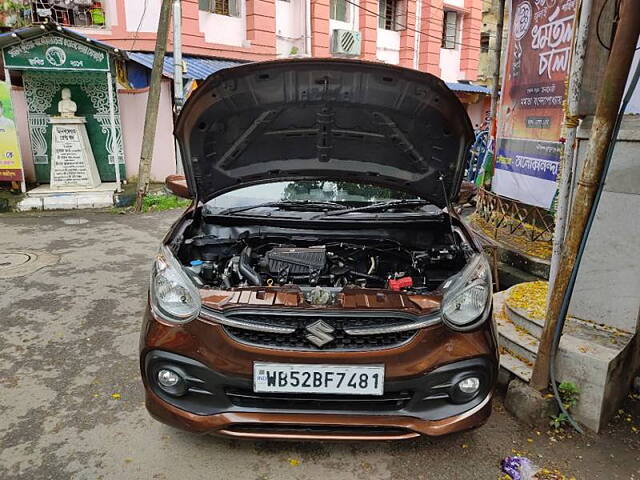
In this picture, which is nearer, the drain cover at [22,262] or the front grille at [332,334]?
the front grille at [332,334]

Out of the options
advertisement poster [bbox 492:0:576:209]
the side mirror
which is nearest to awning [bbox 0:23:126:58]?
the side mirror

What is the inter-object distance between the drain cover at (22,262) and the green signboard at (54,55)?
4.02 metres

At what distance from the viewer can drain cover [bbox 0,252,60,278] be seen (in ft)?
17.4

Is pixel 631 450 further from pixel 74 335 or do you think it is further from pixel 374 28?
pixel 374 28

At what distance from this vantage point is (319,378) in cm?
215

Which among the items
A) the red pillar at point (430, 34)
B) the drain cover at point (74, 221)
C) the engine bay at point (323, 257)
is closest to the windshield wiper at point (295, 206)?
the engine bay at point (323, 257)

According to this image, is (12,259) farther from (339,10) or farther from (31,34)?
(339,10)

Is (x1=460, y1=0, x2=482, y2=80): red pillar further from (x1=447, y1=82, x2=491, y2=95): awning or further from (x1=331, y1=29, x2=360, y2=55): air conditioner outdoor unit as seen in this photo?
(x1=331, y1=29, x2=360, y2=55): air conditioner outdoor unit

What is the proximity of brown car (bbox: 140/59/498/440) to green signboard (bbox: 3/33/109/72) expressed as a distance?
21.0 feet

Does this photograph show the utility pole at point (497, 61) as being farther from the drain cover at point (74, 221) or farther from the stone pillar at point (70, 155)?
the stone pillar at point (70, 155)

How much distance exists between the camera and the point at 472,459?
248 centimetres

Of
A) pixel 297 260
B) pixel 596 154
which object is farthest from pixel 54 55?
pixel 596 154

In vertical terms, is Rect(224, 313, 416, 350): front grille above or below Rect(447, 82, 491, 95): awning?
below

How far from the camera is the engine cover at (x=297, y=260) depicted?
2.84 metres
